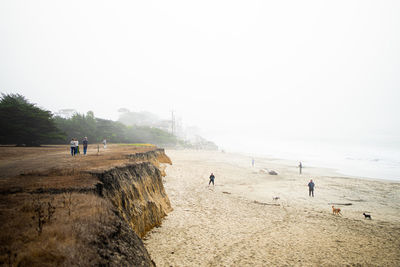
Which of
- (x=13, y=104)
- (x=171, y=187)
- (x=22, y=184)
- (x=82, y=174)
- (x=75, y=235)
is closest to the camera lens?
(x=75, y=235)

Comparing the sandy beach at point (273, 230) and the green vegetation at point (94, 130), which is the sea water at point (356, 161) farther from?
the green vegetation at point (94, 130)

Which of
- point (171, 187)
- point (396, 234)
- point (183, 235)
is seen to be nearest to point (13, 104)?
point (171, 187)

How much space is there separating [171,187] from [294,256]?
11.7 meters

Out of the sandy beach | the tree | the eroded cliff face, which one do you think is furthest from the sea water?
the tree

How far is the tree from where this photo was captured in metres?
25.0

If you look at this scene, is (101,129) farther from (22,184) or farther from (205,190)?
(22,184)

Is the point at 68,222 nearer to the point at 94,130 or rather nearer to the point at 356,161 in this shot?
the point at 94,130

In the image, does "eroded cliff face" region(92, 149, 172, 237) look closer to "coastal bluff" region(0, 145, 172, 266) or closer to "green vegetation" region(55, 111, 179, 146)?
"coastal bluff" region(0, 145, 172, 266)

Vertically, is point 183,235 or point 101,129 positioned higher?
point 101,129

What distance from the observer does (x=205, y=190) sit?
1802 centimetres

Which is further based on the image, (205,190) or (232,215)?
(205,190)

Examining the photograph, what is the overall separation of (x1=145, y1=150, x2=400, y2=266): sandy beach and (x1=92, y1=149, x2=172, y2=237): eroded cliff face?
0.70m

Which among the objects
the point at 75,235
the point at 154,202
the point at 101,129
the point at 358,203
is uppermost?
the point at 101,129

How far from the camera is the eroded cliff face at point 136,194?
24.6 ft
